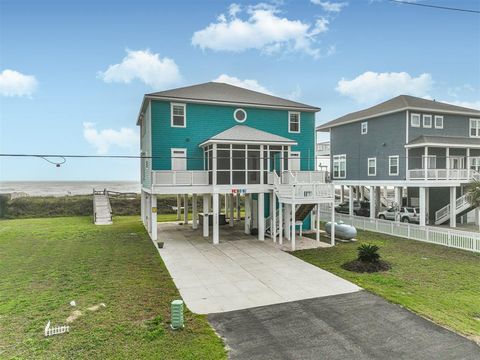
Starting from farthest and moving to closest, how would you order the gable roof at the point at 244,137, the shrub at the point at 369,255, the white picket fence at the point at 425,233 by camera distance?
the gable roof at the point at 244,137 < the white picket fence at the point at 425,233 < the shrub at the point at 369,255

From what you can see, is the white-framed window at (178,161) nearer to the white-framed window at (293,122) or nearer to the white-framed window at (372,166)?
the white-framed window at (293,122)

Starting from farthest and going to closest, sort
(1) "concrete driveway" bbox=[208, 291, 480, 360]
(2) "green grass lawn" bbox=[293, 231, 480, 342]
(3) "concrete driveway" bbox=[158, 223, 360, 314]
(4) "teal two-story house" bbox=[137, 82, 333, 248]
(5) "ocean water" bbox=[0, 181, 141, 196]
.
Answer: (5) "ocean water" bbox=[0, 181, 141, 196], (4) "teal two-story house" bbox=[137, 82, 333, 248], (3) "concrete driveway" bbox=[158, 223, 360, 314], (2) "green grass lawn" bbox=[293, 231, 480, 342], (1) "concrete driveway" bbox=[208, 291, 480, 360]

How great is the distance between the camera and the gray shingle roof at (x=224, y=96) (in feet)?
61.6

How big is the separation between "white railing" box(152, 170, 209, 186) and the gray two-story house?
1425cm

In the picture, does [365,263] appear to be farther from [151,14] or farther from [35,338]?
[151,14]

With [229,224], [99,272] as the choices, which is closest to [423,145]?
[229,224]

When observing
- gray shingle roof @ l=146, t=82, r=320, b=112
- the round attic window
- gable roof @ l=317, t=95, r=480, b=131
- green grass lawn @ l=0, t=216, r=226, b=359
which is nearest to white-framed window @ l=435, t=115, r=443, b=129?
→ gable roof @ l=317, t=95, r=480, b=131

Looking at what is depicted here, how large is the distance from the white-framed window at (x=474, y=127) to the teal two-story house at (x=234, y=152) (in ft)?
44.9

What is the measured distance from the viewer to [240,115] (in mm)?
19969

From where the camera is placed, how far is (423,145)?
70.8ft

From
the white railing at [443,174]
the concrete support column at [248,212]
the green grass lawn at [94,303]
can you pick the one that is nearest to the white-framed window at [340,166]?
the white railing at [443,174]

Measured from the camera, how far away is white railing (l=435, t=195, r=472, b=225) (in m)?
22.1

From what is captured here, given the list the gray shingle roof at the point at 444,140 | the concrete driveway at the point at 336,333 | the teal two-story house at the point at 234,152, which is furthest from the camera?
the gray shingle roof at the point at 444,140

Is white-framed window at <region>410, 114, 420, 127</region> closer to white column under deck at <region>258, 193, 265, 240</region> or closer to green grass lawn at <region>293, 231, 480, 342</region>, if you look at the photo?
green grass lawn at <region>293, 231, 480, 342</region>
